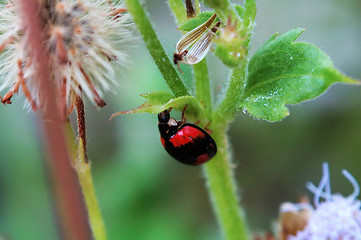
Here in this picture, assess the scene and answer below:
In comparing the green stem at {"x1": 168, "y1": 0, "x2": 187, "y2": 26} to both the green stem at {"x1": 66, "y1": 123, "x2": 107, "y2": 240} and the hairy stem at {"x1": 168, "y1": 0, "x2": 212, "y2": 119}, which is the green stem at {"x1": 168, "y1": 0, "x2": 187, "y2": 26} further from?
the green stem at {"x1": 66, "y1": 123, "x2": 107, "y2": 240}

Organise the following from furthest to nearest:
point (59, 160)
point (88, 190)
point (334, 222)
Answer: point (334, 222) → point (88, 190) → point (59, 160)

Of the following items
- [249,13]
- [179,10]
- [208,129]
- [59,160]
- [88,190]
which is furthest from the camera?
[208,129]

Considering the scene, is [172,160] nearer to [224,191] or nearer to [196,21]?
[224,191]

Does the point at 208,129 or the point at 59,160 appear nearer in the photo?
the point at 59,160

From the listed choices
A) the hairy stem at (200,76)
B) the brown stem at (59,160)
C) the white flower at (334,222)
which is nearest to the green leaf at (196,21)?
the hairy stem at (200,76)

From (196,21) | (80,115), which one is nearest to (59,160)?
(80,115)

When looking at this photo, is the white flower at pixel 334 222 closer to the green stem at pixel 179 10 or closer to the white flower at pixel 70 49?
the green stem at pixel 179 10
